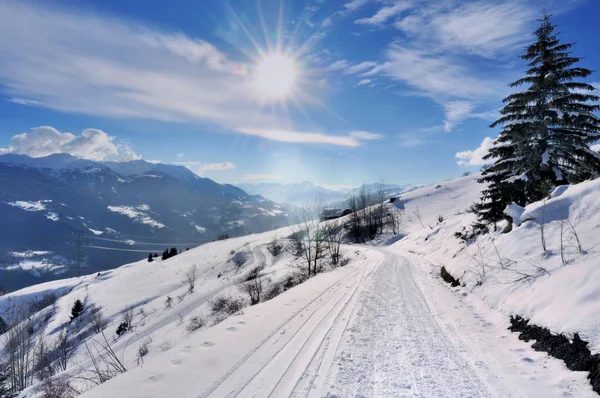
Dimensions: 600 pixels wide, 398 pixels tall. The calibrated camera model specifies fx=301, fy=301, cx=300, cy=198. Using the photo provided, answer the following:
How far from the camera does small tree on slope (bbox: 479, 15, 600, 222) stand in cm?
1523

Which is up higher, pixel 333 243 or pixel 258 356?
pixel 333 243

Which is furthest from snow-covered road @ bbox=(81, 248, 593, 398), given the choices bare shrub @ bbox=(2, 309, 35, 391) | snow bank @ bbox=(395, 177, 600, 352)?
bare shrub @ bbox=(2, 309, 35, 391)

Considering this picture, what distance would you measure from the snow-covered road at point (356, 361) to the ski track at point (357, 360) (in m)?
0.02

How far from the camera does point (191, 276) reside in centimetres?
4934

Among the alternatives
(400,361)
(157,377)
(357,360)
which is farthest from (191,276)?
(400,361)

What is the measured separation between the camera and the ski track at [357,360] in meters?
4.24

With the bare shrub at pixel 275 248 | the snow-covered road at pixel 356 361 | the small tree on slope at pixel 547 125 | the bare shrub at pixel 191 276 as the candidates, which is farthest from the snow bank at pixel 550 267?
the bare shrub at pixel 275 248

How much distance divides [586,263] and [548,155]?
1239 centimetres

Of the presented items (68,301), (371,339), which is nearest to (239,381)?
(371,339)

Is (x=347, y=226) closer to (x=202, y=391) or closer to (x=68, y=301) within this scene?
(x=68, y=301)

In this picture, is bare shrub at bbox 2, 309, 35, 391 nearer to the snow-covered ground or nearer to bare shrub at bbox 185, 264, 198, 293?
the snow-covered ground

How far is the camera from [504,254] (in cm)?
1009

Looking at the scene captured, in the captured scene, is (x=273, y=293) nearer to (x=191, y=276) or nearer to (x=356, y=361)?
(x=356, y=361)

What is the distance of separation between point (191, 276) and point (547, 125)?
4849 cm
